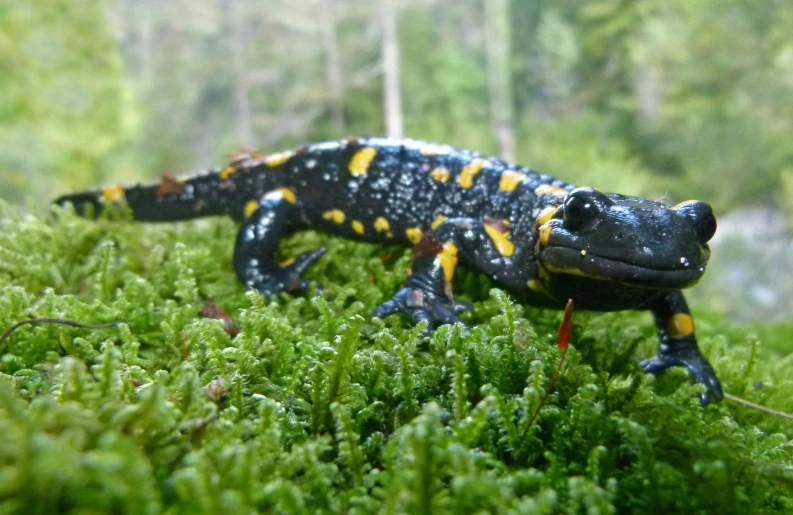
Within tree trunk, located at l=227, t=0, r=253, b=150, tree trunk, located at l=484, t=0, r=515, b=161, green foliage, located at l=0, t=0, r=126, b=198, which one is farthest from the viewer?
tree trunk, located at l=227, t=0, r=253, b=150

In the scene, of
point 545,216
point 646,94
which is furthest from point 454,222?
point 646,94

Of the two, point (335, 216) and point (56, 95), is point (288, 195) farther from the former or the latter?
point (56, 95)

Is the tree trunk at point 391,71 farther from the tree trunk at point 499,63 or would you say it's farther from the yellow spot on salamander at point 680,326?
the yellow spot on salamander at point 680,326

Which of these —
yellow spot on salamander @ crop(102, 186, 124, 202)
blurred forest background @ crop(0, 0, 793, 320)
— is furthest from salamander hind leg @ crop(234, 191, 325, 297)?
blurred forest background @ crop(0, 0, 793, 320)

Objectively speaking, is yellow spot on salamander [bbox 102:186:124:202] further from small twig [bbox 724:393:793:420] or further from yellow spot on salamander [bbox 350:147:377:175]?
small twig [bbox 724:393:793:420]

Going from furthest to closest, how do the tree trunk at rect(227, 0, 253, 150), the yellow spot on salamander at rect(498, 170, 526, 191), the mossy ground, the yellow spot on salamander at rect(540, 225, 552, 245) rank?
the tree trunk at rect(227, 0, 253, 150), the yellow spot on salamander at rect(498, 170, 526, 191), the yellow spot on salamander at rect(540, 225, 552, 245), the mossy ground

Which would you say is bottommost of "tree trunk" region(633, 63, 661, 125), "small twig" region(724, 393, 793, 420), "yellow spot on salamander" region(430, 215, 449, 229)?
"small twig" region(724, 393, 793, 420)

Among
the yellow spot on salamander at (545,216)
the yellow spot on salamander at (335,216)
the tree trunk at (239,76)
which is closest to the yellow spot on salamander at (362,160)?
the yellow spot on salamander at (335,216)
